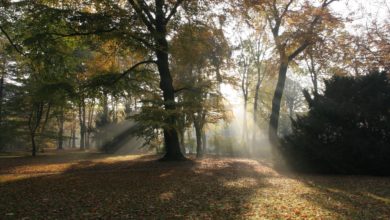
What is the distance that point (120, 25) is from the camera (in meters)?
15.5

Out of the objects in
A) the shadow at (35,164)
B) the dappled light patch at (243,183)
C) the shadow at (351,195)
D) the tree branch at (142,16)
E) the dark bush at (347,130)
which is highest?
the tree branch at (142,16)

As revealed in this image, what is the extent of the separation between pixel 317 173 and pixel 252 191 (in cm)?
577

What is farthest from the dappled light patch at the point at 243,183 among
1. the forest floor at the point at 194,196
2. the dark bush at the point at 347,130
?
the dark bush at the point at 347,130

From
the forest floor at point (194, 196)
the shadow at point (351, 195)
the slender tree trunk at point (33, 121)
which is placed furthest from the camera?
the slender tree trunk at point (33, 121)

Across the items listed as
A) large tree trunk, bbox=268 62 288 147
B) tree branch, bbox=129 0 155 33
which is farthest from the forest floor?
large tree trunk, bbox=268 62 288 147

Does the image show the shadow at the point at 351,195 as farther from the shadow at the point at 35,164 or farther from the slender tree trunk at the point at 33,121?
the slender tree trunk at the point at 33,121

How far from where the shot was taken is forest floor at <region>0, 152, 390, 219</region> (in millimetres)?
7680

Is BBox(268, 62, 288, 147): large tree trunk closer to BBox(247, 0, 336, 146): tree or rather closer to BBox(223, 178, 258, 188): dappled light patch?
BBox(247, 0, 336, 146): tree

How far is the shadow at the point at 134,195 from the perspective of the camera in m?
7.70

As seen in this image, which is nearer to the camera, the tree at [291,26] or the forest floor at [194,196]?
the forest floor at [194,196]

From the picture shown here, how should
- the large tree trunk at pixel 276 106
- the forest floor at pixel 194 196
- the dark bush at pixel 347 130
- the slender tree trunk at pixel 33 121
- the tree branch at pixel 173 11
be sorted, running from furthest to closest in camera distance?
the slender tree trunk at pixel 33 121 → the large tree trunk at pixel 276 106 → the tree branch at pixel 173 11 → the dark bush at pixel 347 130 → the forest floor at pixel 194 196

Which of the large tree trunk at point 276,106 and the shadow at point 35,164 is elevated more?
the large tree trunk at point 276,106

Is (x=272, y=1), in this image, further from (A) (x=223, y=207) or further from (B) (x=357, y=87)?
(A) (x=223, y=207)

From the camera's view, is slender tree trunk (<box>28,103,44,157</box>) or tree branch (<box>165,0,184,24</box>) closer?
tree branch (<box>165,0,184,24</box>)
